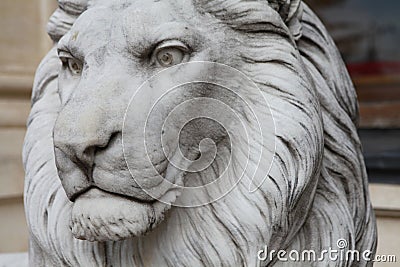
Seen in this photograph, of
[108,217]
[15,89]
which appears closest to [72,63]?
[108,217]

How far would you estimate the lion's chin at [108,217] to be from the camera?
3.08ft

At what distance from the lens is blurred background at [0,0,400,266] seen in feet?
9.17

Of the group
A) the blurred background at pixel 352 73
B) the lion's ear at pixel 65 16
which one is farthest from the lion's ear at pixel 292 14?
the blurred background at pixel 352 73

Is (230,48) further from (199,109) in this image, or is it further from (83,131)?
(83,131)

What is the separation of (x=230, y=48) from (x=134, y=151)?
21 cm

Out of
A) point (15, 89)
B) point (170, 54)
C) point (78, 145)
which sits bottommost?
point (15, 89)

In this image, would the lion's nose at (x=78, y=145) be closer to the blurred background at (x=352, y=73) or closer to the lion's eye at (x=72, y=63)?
the lion's eye at (x=72, y=63)

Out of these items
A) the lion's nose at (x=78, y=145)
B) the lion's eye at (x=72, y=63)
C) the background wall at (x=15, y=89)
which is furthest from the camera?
the background wall at (x=15, y=89)

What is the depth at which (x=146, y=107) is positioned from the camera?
0.95 meters

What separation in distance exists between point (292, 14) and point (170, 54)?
0.24 m

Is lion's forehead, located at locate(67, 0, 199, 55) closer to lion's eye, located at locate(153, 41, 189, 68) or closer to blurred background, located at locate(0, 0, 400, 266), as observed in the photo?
lion's eye, located at locate(153, 41, 189, 68)

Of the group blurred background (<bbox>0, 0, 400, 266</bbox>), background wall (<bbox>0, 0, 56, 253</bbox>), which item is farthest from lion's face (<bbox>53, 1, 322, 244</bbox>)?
background wall (<bbox>0, 0, 56, 253</bbox>)

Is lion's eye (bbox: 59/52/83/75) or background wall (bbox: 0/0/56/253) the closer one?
lion's eye (bbox: 59/52/83/75)

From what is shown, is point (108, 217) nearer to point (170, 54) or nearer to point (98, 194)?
point (98, 194)
